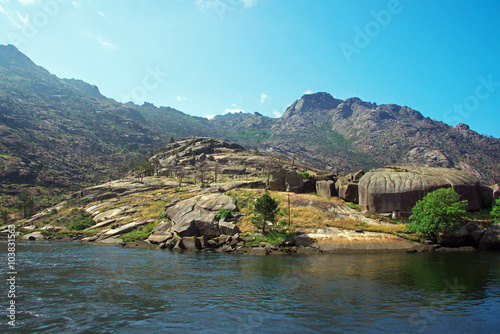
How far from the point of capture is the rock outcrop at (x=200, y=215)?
170ft

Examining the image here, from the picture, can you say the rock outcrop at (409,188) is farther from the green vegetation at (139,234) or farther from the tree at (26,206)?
the tree at (26,206)

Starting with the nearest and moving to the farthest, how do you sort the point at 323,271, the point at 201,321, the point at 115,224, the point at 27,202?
1. the point at 201,321
2. the point at 323,271
3. the point at 115,224
4. the point at 27,202

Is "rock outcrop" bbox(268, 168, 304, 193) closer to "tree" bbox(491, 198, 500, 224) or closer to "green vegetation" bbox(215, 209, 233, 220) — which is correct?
"green vegetation" bbox(215, 209, 233, 220)

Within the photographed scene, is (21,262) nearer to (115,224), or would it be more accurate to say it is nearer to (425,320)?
(115,224)

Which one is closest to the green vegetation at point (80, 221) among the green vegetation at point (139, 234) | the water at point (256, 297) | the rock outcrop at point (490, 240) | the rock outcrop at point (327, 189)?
the green vegetation at point (139, 234)

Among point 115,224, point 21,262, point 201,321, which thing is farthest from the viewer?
point 115,224

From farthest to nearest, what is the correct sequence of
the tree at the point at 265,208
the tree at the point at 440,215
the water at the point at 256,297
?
the tree at the point at 265,208, the tree at the point at 440,215, the water at the point at 256,297

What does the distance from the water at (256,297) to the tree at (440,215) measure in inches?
415

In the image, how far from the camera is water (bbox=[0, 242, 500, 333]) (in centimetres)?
1424

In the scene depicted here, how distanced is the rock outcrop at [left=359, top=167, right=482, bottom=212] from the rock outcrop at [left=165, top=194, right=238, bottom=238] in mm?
28217

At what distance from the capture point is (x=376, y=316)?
51.0 feet

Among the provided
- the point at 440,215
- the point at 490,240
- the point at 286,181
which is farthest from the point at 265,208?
the point at 490,240

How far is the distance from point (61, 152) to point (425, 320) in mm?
202660

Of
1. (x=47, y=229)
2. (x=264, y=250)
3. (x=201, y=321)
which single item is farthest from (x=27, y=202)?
(x=201, y=321)
